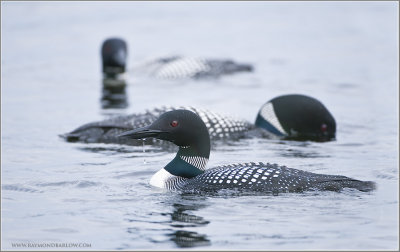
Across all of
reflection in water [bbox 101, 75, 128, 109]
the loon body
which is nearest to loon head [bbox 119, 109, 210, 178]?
reflection in water [bbox 101, 75, 128, 109]

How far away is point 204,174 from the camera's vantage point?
703 cm

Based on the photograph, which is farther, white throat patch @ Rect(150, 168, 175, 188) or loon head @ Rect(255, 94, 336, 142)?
loon head @ Rect(255, 94, 336, 142)

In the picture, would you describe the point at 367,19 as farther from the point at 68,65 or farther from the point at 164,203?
the point at 164,203

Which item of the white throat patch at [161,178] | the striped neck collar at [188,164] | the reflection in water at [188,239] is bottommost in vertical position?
the reflection in water at [188,239]

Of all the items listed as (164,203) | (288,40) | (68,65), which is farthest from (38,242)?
(288,40)

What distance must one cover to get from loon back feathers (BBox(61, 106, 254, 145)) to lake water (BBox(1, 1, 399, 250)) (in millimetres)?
123

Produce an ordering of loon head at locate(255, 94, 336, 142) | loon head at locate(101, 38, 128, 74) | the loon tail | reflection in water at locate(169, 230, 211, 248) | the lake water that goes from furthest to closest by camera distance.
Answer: loon head at locate(101, 38, 128, 74) → loon head at locate(255, 94, 336, 142) → the loon tail → the lake water → reflection in water at locate(169, 230, 211, 248)

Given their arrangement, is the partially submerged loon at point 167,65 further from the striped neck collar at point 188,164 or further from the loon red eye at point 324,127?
the striped neck collar at point 188,164

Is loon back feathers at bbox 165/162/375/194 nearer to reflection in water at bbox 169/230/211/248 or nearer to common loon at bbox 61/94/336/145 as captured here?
reflection in water at bbox 169/230/211/248

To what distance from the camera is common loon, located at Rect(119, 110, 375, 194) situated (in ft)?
22.3

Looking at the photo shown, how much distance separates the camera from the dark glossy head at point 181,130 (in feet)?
23.3

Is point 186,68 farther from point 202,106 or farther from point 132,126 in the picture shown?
point 132,126

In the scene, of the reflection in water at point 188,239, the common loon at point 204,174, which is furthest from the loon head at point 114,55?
the reflection in water at point 188,239

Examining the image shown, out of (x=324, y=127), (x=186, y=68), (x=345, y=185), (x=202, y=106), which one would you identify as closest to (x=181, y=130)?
(x=345, y=185)
